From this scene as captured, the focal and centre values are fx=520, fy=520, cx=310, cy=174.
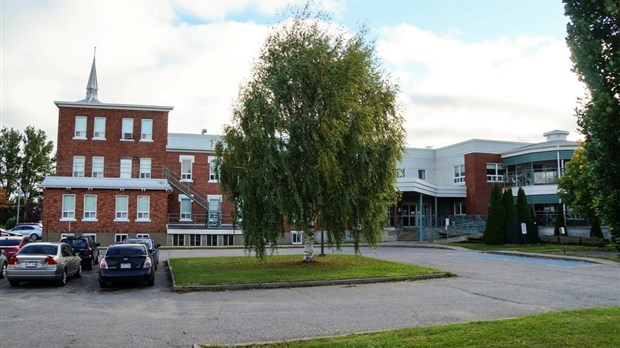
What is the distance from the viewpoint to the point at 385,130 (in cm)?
2242

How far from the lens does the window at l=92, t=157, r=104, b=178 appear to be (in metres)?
42.0

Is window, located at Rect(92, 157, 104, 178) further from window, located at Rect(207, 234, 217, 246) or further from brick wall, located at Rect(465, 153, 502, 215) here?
brick wall, located at Rect(465, 153, 502, 215)

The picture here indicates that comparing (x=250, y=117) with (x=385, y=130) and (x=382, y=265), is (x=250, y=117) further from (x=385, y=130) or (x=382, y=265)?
(x=382, y=265)

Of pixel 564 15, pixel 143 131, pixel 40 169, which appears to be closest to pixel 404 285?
pixel 564 15

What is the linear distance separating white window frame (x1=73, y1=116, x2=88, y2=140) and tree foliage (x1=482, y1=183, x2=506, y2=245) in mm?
32668

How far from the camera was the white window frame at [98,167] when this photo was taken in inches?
1654

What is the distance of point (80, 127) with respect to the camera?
138 feet

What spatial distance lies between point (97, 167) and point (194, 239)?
385 inches

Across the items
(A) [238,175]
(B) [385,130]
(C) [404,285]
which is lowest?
(C) [404,285]

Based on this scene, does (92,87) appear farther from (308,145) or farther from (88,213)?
(308,145)

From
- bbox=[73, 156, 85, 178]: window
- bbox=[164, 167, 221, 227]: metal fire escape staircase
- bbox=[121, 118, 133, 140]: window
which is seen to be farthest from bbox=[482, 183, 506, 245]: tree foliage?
bbox=[73, 156, 85, 178]: window

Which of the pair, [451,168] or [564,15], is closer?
[564,15]

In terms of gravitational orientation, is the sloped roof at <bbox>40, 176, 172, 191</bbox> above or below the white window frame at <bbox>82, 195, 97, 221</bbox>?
above

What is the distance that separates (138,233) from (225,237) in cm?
689
